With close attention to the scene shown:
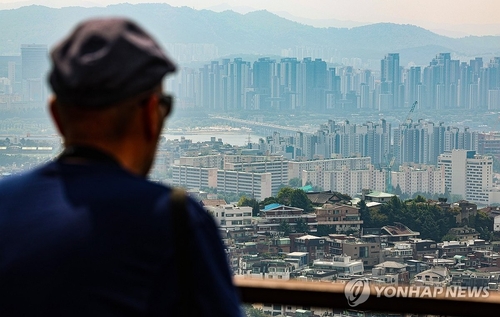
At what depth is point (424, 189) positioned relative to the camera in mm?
24797

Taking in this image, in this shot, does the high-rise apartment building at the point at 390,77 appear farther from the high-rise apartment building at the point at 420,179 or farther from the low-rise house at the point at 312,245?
the low-rise house at the point at 312,245

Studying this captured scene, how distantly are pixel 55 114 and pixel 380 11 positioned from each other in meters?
44.3

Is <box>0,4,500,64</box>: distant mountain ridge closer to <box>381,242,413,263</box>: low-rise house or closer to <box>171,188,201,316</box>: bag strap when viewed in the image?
<box>381,242,413,263</box>: low-rise house

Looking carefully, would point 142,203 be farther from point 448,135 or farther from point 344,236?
point 448,135

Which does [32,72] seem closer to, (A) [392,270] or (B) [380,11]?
(A) [392,270]

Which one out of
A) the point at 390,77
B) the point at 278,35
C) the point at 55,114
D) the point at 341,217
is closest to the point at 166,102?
the point at 55,114

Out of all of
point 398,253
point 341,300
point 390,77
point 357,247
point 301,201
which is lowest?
point 357,247

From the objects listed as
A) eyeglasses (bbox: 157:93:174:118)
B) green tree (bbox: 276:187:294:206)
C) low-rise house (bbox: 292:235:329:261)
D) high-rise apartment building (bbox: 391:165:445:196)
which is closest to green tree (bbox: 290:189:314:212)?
green tree (bbox: 276:187:294:206)

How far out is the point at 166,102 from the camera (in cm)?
77

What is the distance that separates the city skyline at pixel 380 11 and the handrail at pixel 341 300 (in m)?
37.1

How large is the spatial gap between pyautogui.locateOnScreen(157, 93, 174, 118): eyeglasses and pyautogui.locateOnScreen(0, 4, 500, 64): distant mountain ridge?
32.5 m

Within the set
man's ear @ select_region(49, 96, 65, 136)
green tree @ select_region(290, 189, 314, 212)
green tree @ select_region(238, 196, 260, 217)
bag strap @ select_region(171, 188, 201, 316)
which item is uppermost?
man's ear @ select_region(49, 96, 65, 136)

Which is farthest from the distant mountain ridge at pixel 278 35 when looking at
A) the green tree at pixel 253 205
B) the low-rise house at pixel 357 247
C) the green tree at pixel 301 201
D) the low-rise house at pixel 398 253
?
the low-rise house at pixel 398 253

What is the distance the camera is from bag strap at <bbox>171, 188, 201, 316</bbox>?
0.69m
